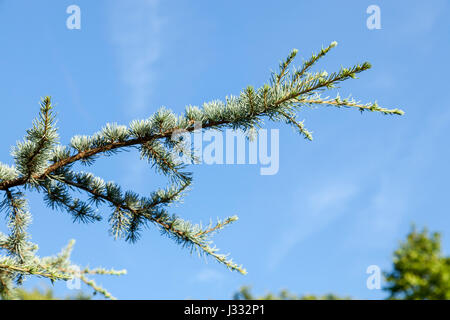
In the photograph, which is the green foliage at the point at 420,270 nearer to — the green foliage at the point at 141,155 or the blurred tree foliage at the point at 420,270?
the blurred tree foliage at the point at 420,270

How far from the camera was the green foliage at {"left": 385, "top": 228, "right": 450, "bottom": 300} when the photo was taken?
12.6m

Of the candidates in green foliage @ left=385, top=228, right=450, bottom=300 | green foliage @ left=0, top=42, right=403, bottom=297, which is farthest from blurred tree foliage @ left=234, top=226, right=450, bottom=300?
green foliage @ left=0, top=42, right=403, bottom=297

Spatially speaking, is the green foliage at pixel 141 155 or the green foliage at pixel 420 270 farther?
the green foliage at pixel 420 270

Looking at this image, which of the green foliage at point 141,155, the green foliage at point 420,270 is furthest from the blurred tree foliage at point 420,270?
the green foliage at point 141,155

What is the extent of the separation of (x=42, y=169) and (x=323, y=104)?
1.86 metres

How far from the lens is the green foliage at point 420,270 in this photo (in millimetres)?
12641

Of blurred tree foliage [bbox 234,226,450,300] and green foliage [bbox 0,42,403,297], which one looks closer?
green foliage [bbox 0,42,403,297]

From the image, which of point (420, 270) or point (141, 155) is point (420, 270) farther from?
point (141, 155)

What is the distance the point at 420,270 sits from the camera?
44.7 feet

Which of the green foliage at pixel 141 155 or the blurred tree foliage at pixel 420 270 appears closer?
the green foliage at pixel 141 155

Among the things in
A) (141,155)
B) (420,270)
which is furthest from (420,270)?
(141,155)

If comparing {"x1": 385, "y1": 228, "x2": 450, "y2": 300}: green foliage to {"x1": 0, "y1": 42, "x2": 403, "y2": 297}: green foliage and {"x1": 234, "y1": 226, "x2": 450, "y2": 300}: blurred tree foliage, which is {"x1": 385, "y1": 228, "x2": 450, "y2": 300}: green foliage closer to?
{"x1": 234, "y1": 226, "x2": 450, "y2": 300}: blurred tree foliage
